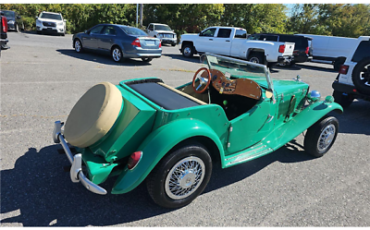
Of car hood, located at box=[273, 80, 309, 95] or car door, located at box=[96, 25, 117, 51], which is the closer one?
car hood, located at box=[273, 80, 309, 95]

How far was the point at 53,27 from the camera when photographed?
19.7 metres

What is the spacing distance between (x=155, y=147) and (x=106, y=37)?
31.2 ft

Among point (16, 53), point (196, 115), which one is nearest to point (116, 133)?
point (196, 115)

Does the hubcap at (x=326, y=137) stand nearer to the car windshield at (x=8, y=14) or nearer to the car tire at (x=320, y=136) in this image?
the car tire at (x=320, y=136)

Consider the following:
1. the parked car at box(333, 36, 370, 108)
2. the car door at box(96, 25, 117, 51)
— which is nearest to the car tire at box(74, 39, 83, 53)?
the car door at box(96, 25, 117, 51)

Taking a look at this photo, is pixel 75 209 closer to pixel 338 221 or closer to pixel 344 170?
pixel 338 221

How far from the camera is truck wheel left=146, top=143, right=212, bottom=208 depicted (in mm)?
2551

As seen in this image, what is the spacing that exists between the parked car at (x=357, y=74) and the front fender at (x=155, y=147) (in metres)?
4.78

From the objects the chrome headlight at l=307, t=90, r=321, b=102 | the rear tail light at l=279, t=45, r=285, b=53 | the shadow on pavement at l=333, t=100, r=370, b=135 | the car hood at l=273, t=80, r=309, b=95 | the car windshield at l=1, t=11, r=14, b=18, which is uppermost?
the car windshield at l=1, t=11, r=14, b=18

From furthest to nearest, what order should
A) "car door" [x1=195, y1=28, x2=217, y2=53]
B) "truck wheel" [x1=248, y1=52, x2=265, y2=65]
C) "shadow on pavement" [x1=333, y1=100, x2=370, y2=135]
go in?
"car door" [x1=195, y1=28, x2=217, y2=53]
"truck wheel" [x1=248, y1=52, x2=265, y2=65]
"shadow on pavement" [x1=333, y1=100, x2=370, y2=135]

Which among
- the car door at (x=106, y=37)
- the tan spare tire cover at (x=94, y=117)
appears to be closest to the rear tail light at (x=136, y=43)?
the car door at (x=106, y=37)

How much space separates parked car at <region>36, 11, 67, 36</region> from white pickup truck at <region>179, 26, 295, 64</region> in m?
11.2

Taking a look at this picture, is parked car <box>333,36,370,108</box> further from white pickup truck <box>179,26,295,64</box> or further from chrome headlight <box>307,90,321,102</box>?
white pickup truck <box>179,26,295,64</box>

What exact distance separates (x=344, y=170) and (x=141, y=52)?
330 inches
